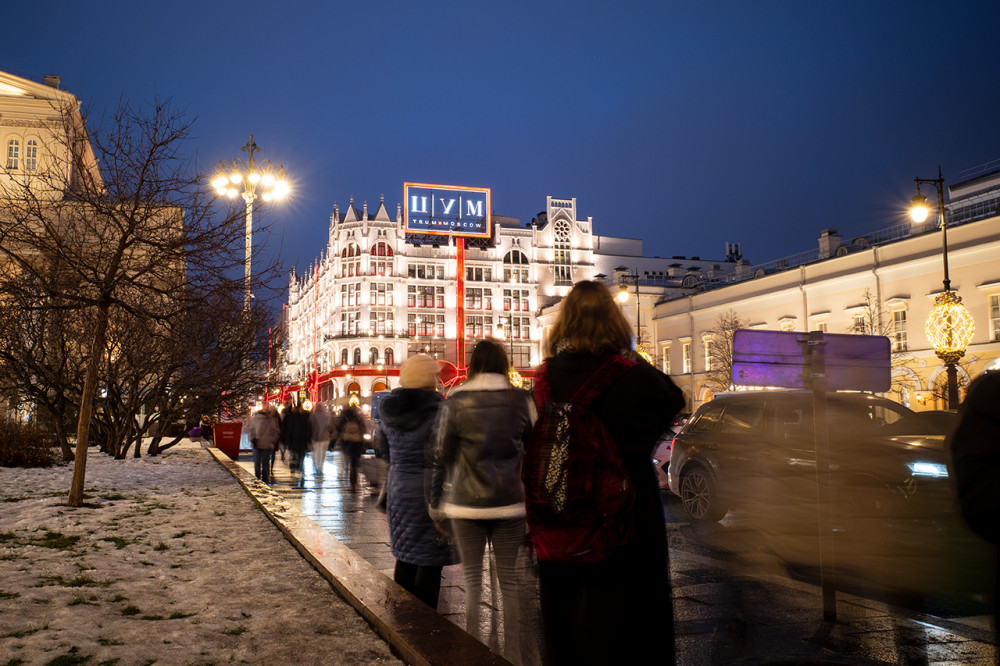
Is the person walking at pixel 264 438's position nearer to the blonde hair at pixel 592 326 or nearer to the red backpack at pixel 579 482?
the blonde hair at pixel 592 326

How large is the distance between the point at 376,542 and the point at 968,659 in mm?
6326

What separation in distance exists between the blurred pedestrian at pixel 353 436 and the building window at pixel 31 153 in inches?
1780

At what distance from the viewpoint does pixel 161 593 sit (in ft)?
19.1

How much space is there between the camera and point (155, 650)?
433 centimetres

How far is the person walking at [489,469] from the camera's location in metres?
4.22

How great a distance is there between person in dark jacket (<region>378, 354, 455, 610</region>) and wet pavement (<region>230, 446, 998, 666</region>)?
0.52 metres

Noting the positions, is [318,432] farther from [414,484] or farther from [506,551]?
[506,551]

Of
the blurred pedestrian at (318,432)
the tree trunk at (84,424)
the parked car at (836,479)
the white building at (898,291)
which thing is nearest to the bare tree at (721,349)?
the white building at (898,291)

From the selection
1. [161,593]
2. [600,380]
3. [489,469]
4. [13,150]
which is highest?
[13,150]

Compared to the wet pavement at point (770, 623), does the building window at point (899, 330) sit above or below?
above

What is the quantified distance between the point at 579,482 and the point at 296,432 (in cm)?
1688

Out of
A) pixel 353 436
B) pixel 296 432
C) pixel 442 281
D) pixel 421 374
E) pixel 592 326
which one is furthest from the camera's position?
pixel 442 281

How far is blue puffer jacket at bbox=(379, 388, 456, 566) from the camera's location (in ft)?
16.4

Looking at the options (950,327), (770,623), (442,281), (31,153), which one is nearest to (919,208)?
(950,327)
